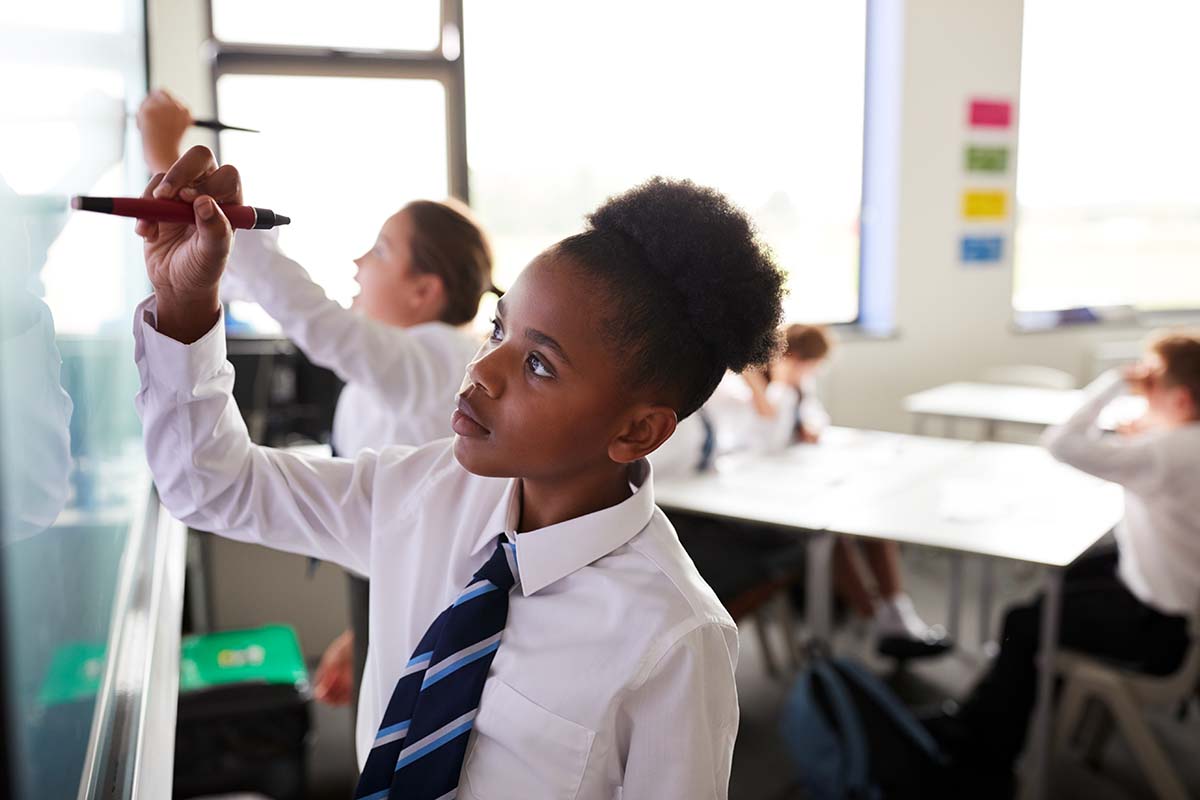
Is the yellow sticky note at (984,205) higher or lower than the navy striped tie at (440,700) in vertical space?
higher

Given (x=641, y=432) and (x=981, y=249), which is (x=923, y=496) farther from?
(x=981, y=249)

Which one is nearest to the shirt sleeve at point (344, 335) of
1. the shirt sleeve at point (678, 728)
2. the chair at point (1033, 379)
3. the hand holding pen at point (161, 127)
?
the hand holding pen at point (161, 127)

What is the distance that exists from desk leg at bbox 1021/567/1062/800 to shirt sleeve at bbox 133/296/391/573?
1.98 meters

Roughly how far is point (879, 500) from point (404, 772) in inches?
86.0

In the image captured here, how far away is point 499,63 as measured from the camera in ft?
14.1

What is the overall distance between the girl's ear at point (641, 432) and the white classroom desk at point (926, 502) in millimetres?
1633

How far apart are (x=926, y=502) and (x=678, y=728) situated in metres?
2.17

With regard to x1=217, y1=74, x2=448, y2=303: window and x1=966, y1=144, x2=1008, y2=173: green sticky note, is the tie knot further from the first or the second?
x1=966, y1=144, x2=1008, y2=173: green sticky note

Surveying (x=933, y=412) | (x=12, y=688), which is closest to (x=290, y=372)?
(x=933, y=412)

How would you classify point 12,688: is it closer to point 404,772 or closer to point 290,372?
point 404,772

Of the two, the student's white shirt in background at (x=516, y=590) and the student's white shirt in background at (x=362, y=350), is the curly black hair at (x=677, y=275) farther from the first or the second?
the student's white shirt in background at (x=362, y=350)

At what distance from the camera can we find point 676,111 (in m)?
4.76

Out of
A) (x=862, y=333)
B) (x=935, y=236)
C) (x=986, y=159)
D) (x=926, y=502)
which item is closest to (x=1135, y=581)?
(x=926, y=502)

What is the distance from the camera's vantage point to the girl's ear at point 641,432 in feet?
3.01
